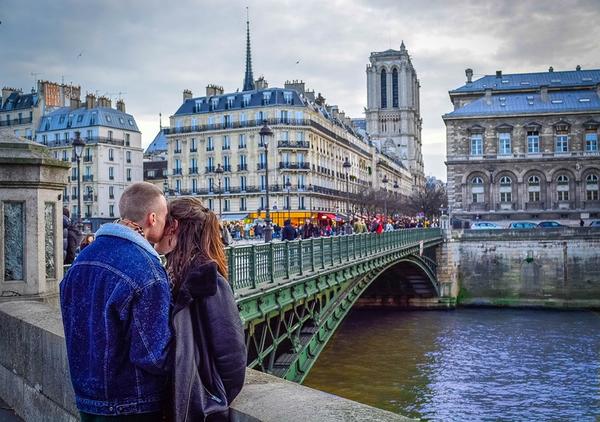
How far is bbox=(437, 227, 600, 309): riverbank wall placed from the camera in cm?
4809

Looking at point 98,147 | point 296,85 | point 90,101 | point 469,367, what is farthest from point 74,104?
point 469,367

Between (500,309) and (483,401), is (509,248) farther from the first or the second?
(483,401)

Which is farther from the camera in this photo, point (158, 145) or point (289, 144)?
point (158, 145)

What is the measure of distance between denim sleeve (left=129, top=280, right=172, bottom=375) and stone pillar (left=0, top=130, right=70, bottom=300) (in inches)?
155

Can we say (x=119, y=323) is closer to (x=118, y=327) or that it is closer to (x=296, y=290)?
(x=118, y=327)

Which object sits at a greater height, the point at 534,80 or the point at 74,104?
the point at 534,80

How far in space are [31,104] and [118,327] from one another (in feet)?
249

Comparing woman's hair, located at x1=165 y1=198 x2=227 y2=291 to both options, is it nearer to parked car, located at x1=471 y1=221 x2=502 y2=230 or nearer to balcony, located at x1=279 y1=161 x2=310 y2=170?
parked car, located at x1=471 y1=221 x2=502 y2=230

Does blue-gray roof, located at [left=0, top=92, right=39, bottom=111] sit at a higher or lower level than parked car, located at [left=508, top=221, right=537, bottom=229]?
higher

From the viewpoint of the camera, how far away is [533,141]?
192ft

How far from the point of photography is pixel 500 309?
4697 cm

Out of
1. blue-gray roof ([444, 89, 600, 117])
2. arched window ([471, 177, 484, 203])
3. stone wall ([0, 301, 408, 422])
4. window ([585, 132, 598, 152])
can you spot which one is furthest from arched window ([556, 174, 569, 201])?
stone wall ([0, 301, 408, 422])

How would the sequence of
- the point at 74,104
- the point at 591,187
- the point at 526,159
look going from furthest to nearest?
the point at 74,104, the point at 526,159, the point at 591,187

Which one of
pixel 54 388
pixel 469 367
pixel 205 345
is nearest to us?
pixel 205 345
